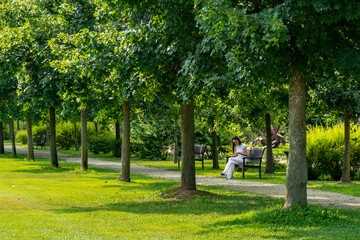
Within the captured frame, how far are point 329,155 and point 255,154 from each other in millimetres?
2612

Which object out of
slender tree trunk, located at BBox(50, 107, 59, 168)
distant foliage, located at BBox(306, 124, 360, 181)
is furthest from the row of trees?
slender tree trunk, located at BBox(50, 107, 59, 168)

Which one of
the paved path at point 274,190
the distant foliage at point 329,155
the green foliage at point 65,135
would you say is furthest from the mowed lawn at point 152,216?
the green foliage at point 65,135

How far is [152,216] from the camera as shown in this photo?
32.5 feet

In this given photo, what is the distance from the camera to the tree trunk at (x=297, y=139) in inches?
353

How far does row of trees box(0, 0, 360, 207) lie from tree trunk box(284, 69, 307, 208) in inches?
0.7

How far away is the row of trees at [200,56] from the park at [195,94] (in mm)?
27

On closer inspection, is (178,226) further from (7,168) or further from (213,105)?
(7,168)

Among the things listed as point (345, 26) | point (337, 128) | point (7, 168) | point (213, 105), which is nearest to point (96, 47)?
point (345, 26)

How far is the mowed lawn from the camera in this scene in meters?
8.00

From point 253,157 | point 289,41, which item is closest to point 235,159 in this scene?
point 253,157

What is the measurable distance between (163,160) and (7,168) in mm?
9406

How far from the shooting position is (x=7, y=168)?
22.7 meters

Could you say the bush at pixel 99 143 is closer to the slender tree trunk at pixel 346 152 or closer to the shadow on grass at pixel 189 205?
the slender tree trunk at pixel 346 152

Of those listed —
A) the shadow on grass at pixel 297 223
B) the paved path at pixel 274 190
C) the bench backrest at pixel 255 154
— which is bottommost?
the paved path at pixel 274 190
